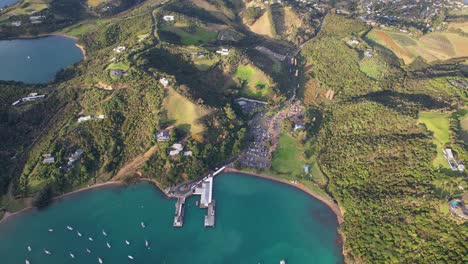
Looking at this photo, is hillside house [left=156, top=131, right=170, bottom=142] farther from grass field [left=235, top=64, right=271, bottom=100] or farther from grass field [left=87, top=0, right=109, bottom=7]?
grass field [left=87, top=0, right=109, bottom=7]

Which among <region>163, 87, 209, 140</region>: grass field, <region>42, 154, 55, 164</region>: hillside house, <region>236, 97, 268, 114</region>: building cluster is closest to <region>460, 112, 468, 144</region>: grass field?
<region>236, 97, 268, 114</region>: building cluster

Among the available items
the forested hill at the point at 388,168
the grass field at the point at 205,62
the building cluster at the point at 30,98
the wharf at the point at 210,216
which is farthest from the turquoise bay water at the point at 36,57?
the forested hill at the point at 388,168

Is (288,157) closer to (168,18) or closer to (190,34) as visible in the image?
(190,34)

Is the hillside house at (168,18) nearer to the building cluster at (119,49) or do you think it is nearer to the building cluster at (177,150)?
the building cluster at (119,49)

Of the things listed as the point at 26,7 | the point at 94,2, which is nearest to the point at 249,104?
the point at 94,2

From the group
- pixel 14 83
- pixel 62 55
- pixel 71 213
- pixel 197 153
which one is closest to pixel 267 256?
pixel 197 153

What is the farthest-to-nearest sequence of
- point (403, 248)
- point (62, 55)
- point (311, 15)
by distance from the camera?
point (311, 15), point (62, 55), point (403, 248)

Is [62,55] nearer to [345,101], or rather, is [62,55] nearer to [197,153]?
[197,153]
